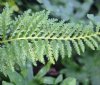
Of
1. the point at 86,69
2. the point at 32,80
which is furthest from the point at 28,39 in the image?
the point at 86,69

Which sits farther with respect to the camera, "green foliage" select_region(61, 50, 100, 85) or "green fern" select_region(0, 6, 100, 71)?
"green foliage" select_region(61, 50, 100, 85)

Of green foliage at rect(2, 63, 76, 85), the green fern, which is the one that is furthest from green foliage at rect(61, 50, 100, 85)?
the green fern

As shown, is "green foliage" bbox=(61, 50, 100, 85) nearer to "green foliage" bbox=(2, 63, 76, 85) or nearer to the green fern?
"green foliage" bbox=(2, 63, 76, 85)

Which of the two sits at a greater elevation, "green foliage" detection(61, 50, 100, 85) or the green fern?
the green fern

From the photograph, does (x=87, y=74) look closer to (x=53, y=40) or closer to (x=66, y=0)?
(x=66, y=0)

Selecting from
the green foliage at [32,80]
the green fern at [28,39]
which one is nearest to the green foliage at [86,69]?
the green foliage at [32,80]

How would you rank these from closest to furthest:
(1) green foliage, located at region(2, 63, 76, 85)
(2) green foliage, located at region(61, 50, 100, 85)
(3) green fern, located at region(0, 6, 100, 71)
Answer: (3) green fern, located at region(0, 6, 100, 71), (1) green foliage, located at region(2, 63, 76, 85), (2) green foliage, located at region(61, 50, 100, 85)

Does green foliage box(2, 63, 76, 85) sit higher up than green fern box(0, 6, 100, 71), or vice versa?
green fern box(0, 6, 100, 71)

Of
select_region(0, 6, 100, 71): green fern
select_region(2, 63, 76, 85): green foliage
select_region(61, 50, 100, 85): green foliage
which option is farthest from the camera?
select_region(61, 50, 100, 85): green foliage

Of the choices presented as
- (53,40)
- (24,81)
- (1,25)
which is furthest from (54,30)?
(24,81)

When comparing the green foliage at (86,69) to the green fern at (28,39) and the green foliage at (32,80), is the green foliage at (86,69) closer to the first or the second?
the green foliage at (32,80)

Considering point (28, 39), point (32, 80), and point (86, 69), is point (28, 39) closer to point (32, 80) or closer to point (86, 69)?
point (32, 80)
